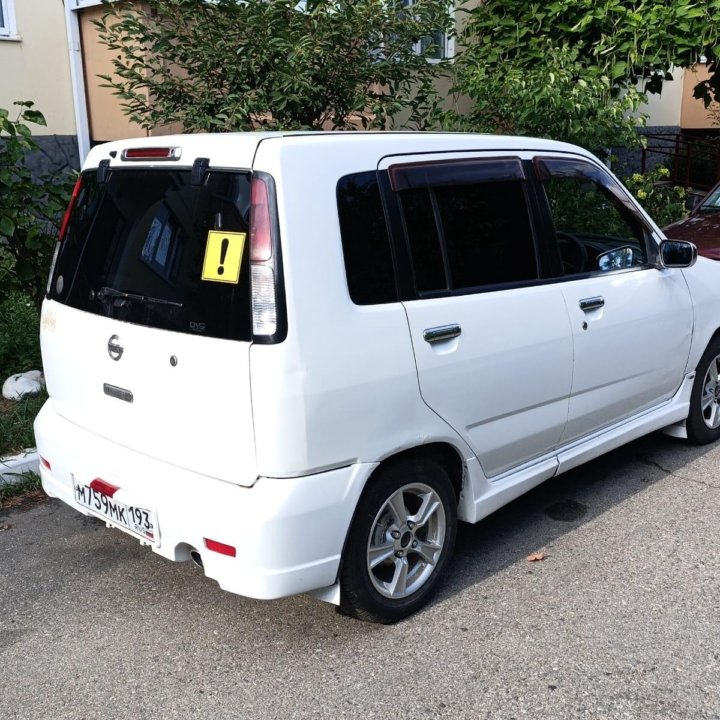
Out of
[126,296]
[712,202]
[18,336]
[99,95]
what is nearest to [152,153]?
[126,296]

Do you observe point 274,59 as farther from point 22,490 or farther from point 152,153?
point 22,490

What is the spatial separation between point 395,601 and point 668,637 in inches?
42.5

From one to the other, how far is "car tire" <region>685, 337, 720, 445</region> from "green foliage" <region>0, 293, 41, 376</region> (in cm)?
441

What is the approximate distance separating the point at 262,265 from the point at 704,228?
18.3ft

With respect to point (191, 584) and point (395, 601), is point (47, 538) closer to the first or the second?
point (191, 584)

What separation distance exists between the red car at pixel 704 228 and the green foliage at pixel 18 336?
16.2ft

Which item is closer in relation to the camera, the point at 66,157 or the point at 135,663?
the point at 135,663

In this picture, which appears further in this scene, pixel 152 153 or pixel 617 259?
pixel 617 259

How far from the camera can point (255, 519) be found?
2760mm

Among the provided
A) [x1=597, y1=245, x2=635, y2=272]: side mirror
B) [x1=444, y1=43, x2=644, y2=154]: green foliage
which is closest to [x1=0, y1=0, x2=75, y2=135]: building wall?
[x1=444, y1=43, x2=644, y2=154]: green foliage

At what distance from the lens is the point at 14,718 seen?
110 inches

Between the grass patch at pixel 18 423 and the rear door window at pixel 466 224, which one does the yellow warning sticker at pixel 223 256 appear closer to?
the rear door window at pixel 466 224

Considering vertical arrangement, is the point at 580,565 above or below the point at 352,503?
below

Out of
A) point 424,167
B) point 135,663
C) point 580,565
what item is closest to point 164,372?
point 135,663
